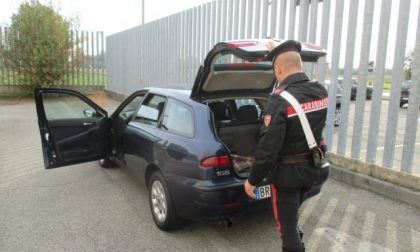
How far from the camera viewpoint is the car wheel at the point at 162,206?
11.3 ft

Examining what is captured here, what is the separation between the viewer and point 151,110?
4.23 metres

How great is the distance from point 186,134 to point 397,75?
291 centimetres

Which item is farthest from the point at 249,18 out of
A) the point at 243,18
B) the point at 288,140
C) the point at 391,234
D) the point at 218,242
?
the point at 288,140

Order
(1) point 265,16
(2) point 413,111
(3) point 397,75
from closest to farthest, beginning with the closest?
(2) point 413,111, (3) point 397,75, (1) point 265,16

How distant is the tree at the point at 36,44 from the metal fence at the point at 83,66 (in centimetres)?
72

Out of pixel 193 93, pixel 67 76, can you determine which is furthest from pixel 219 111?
pixel 67 76

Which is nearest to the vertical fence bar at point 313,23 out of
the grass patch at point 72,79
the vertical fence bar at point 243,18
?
the vertical fence bar at point 243,18

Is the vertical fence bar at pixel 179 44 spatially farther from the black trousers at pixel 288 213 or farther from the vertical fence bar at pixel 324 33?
the black trousers at pixel 288 213

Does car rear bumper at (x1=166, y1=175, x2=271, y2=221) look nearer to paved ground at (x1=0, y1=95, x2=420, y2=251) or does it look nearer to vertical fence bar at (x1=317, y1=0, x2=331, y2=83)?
paved ground at (x1=0, y1=95, x2=420, y2=251)

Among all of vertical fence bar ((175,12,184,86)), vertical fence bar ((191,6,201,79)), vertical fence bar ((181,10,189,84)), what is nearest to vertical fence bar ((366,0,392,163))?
vertical fence bar ((191,6,201,79))

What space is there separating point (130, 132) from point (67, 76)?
48.1ft

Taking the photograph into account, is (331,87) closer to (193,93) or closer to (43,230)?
(193,93)

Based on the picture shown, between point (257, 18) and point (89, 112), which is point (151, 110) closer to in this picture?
point (89, 112)

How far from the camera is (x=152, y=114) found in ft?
13.6
